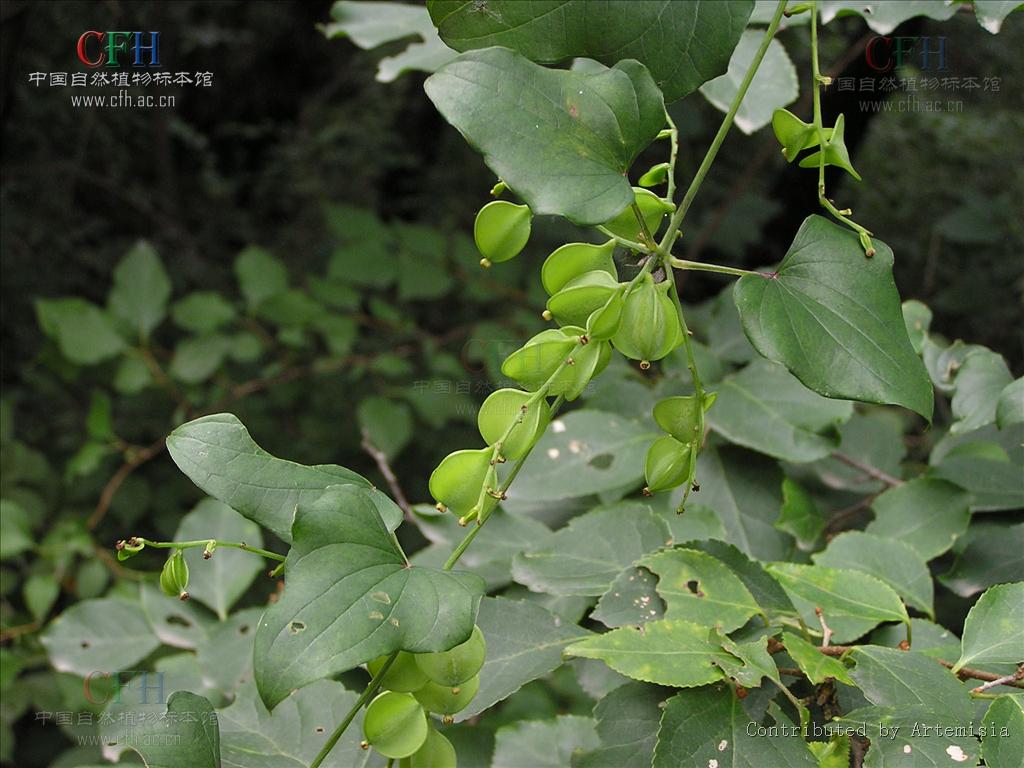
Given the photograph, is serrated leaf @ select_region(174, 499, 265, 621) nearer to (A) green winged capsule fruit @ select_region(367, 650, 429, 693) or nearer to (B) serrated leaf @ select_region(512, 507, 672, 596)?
(B) serrated leaf @ select_region(512, 507, 672, 596)

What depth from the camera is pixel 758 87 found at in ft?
3.09

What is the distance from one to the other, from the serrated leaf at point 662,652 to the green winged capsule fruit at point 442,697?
0.29 feet

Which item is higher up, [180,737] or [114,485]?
[180,737]

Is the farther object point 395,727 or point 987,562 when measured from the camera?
point 987,562

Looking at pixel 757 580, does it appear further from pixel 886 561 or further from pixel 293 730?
pixel 293 730

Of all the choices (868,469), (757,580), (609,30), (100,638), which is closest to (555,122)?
(609,30)

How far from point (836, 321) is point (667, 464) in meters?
0.13

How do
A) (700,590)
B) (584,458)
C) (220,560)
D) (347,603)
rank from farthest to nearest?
(220,560), (584,458), (700,590), (347,603)

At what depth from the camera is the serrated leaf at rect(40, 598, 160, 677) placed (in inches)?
40.7

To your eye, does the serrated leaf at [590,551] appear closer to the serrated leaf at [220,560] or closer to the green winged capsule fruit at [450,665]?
the green winged capsule fruit at [450,665]

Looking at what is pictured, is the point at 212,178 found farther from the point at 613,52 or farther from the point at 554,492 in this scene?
the point at 613,52

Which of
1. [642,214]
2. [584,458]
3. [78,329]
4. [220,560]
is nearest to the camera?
[642,214]

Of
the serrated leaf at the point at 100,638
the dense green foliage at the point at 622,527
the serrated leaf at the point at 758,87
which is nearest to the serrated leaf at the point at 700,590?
the dense green foliage at the point at 622,527

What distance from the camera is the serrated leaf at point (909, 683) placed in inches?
22.2
